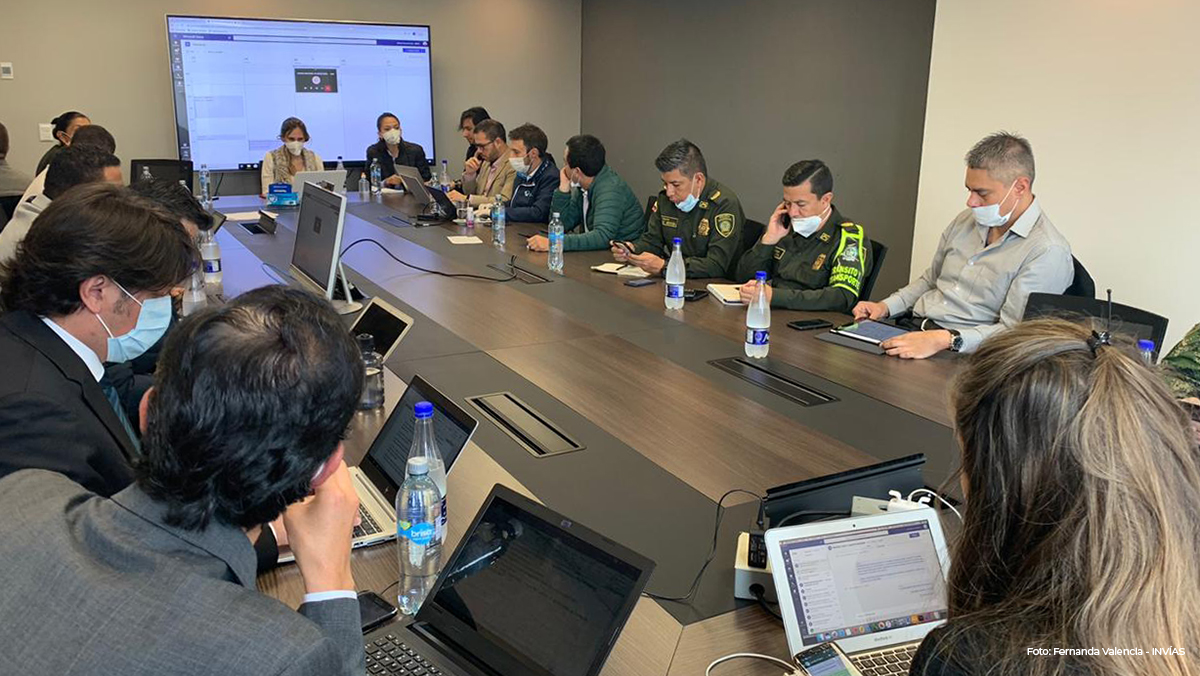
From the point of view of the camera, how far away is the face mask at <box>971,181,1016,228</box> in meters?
2.93

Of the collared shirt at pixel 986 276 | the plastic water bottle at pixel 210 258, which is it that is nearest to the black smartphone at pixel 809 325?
the collared shirt at pixel 986 276

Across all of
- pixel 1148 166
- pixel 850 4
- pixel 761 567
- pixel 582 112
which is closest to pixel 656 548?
pixel 761 567

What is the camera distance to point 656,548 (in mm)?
1564

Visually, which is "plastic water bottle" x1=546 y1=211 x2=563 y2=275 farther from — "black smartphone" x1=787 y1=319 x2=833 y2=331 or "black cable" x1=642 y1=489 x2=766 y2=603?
"black cable" x1=642 y1=489 x2=766 y2=603

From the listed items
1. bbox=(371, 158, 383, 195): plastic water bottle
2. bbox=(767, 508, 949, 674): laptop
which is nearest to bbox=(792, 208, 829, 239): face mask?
bbox=(767, 508, 949, 674): laptop

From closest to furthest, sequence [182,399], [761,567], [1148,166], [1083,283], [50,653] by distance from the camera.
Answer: [50,653] < [182,399] < [761,567] < [1083,283] < [1148,166]

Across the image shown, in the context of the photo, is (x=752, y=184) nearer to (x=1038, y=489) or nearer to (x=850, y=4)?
(x=850, y=4)

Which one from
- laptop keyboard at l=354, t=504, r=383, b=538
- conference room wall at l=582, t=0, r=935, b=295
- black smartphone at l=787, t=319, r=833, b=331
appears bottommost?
laptop keyboard at l=354, t=504, r=383, b=538

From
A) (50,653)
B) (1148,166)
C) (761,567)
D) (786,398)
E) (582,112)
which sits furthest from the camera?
(582,112)

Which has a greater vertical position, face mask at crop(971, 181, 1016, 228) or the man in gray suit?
face mask at crop(971, 181, 1016, 228)

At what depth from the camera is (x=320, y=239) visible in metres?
3.21

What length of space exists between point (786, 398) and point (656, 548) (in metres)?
0.90

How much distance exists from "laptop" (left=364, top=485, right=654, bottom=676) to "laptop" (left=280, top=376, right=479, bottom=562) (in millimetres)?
292

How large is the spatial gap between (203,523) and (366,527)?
26.8 inches
